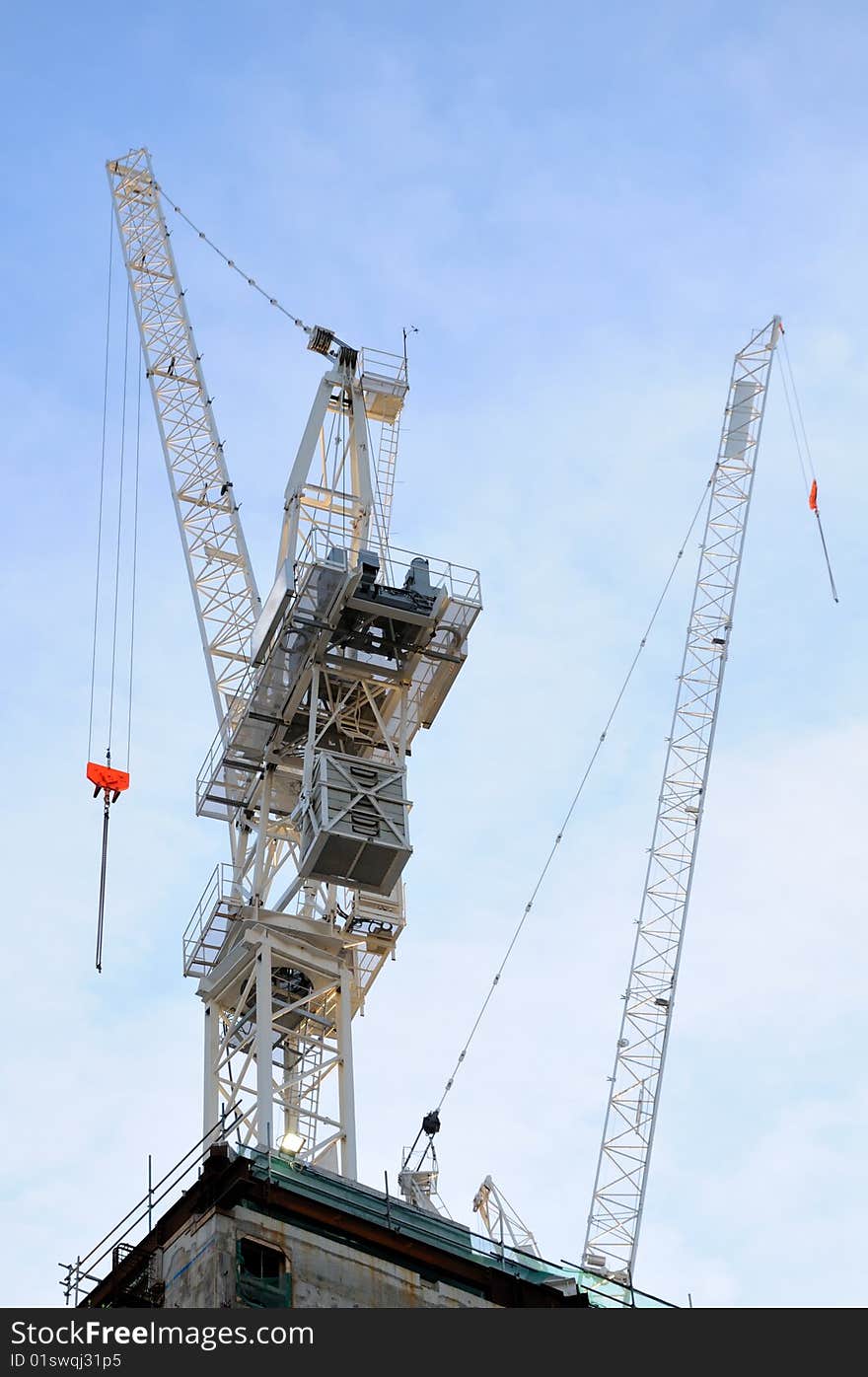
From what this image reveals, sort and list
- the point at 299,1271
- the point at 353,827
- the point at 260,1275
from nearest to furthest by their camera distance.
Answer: the point at 260,1275
the point at 299,1271
the point at 353,827

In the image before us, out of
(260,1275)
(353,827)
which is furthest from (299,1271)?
(353,827)

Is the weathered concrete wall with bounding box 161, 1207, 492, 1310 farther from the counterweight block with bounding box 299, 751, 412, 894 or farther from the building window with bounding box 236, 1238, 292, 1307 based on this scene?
the counterweight block with bounding box 299, 751, 412, 894

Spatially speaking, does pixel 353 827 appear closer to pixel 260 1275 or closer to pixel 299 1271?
pixel 299 1271

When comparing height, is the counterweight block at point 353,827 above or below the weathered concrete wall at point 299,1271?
above

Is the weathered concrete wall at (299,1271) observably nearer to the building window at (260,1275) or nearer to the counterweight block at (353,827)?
the building window at (260,1275)

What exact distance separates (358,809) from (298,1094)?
→ 9053mm

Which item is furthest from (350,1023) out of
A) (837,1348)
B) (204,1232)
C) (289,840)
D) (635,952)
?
(635,952)

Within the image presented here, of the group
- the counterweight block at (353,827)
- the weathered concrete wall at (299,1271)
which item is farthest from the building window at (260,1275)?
the counterweight block at (353,827)

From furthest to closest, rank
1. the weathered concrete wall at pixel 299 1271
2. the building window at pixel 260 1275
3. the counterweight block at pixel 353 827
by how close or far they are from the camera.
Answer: the counterweight block at pixel 353 827
the weathered concrete wall at pixel 299 1271
the building window at pixel 260 1275

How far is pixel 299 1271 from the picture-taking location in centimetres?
5300

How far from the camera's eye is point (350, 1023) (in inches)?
2564

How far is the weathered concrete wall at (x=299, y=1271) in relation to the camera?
5238 cm

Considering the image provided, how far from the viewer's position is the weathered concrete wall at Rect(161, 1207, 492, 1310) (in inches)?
2062

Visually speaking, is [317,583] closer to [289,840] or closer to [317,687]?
[317,687]
